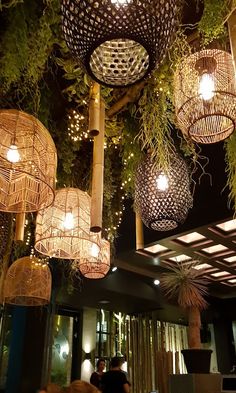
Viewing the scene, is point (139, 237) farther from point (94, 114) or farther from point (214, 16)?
point (214, 16)

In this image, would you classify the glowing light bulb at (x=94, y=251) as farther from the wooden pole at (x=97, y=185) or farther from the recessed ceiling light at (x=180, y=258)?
the recessed ceiling light at (x=180, y=258)

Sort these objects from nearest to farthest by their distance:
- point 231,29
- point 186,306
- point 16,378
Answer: point 231,29, point 186,306, point 16,378

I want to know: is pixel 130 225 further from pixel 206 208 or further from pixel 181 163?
pixel 181 163

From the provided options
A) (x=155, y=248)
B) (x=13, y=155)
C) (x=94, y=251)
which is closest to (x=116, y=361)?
(x=155, y=248)

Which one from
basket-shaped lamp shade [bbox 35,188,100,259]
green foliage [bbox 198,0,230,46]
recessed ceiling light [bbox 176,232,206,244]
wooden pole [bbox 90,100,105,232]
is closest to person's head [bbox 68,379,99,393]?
basket-shaped lamp shade [bbox 35,188,100,259]

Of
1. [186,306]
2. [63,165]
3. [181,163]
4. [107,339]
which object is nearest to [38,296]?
[63,165]

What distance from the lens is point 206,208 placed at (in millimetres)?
4992

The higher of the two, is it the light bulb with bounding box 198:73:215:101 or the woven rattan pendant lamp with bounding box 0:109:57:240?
the light bulb with bounding box 198:73:215:101

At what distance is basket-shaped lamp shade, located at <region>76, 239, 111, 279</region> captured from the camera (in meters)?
2.50

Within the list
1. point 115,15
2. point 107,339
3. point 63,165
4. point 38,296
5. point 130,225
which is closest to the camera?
point 115,15

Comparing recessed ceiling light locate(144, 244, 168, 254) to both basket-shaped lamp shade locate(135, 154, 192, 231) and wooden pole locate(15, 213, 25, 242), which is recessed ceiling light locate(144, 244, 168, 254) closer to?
basket-shaped lamp shade locate(135, 154, 192, 231)

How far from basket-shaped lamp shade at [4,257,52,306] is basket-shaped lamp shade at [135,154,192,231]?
144 centimetres

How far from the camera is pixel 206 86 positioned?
1593 millimetres

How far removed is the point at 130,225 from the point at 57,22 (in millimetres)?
3804
